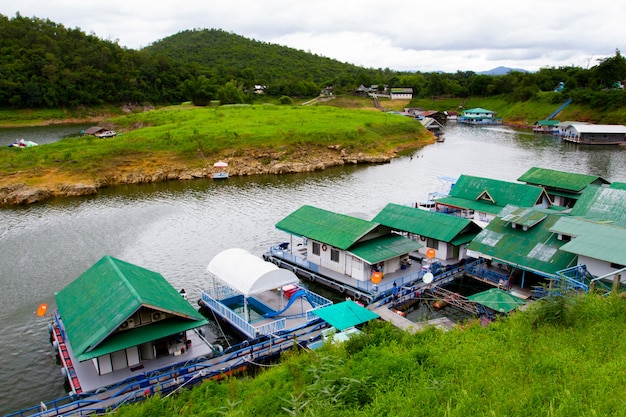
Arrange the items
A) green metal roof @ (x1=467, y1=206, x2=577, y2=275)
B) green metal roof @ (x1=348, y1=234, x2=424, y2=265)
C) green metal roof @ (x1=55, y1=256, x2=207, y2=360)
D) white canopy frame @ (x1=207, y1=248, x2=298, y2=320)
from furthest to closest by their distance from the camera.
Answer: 1. green metal roof @ (x1=348, y1=234, x2=424, y2=265)
2. green metal roof @ (x1=467, y1=206, x2=577, y2=275)
3. white canopy frame @ (x1=207, y1=248, x2=298, y2=320)
4. green metal roof @ (x1=55, y1=256, x2=207, y2=360)

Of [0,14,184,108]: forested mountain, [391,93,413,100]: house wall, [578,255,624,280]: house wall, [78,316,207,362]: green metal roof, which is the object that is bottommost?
[78,316,207,362]: green metal roof

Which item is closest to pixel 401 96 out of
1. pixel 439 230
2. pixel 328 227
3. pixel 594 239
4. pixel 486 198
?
pixel 486 198

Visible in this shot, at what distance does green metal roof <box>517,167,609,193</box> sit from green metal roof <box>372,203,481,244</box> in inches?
616

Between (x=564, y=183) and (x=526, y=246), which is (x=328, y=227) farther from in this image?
(x=564, y=183)

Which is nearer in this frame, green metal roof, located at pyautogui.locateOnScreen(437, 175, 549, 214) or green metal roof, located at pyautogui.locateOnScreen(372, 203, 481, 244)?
green metal roof, located at pyautogui.locateOnScreen(372, 203, 481, 244)

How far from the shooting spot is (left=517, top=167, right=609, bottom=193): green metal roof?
141 feet

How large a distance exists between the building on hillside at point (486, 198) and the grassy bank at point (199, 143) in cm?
3412

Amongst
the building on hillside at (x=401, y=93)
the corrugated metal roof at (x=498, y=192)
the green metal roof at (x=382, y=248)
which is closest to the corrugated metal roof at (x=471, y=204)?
the corrugated metal roof at (x=498, y=192)

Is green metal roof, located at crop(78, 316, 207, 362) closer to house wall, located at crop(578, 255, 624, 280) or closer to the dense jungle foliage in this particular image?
house wall, located at crop(578, 255, 624, 280)

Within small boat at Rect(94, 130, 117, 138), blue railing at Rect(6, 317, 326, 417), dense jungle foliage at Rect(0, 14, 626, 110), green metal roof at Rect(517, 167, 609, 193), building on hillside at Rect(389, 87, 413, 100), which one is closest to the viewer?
blue railing at Rect(6, 317, 326, 417)

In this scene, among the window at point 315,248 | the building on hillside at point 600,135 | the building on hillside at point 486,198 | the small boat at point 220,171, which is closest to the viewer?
the window at point 315,248

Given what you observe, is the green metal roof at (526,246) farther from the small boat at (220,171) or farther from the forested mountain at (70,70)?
the forested mountain at (70,70)

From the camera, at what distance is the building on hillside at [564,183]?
141 ft

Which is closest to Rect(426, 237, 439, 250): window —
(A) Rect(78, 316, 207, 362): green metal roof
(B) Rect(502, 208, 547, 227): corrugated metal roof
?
(B) Rect(502, 208, 547, 227): corrugated metal roof
